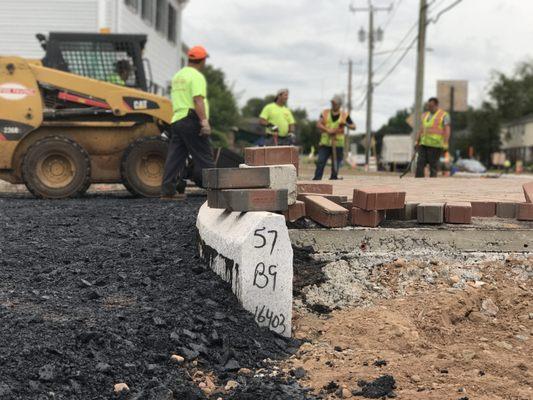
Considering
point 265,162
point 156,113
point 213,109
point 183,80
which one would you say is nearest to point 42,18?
point 156,113

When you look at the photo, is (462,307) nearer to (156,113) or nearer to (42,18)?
(156,113)

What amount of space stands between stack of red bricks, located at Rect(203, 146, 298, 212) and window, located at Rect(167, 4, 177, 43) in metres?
22.8

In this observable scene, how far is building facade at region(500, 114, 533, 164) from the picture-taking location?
2704 inches

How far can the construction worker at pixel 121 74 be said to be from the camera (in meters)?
11.4

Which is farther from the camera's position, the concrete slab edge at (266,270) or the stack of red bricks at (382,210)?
the stack of red bricks at (382,210)

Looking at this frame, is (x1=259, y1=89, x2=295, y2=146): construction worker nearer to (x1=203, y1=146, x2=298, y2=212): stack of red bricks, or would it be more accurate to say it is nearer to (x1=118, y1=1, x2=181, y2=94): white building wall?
(x1=118, y1=1, x2=181, y2=94): white building wall

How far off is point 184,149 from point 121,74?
115 inches

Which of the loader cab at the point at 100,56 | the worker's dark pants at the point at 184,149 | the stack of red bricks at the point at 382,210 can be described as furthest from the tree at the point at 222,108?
the stack of red bricks at the point at 382,210

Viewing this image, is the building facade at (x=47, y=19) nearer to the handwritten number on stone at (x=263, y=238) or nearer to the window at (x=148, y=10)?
the window at (x=148, y=10)

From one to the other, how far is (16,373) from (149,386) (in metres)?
0.57

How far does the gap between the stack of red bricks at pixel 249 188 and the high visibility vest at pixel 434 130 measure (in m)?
9.22

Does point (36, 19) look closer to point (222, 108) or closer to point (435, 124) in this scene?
point (435, 124)

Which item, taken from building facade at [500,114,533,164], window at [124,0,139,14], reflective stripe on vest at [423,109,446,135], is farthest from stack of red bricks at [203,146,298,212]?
building facade at [500,114,533,164]

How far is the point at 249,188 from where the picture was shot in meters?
4.52
